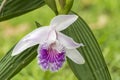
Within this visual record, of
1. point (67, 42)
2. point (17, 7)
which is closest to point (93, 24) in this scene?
point (17, 7)

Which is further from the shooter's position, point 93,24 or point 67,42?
point 93,24

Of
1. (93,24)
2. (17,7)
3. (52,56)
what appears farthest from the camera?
(93,24)

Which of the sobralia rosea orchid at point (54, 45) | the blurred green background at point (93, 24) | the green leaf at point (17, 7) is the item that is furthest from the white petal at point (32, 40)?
the blurred green background at point (93, 24)

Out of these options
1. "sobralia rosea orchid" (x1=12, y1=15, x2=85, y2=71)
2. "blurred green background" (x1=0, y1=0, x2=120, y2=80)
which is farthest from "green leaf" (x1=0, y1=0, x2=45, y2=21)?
"blurred green background" (x1=0, y1=0, x2=120, y2=80)

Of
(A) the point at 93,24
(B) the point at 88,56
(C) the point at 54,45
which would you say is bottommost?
(A) the point at 93,24

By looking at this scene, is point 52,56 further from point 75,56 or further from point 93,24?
point 93,24

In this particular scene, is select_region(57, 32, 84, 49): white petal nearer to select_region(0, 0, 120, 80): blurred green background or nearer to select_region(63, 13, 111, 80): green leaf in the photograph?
select_region(63, 13, 111, 80): green leaf
